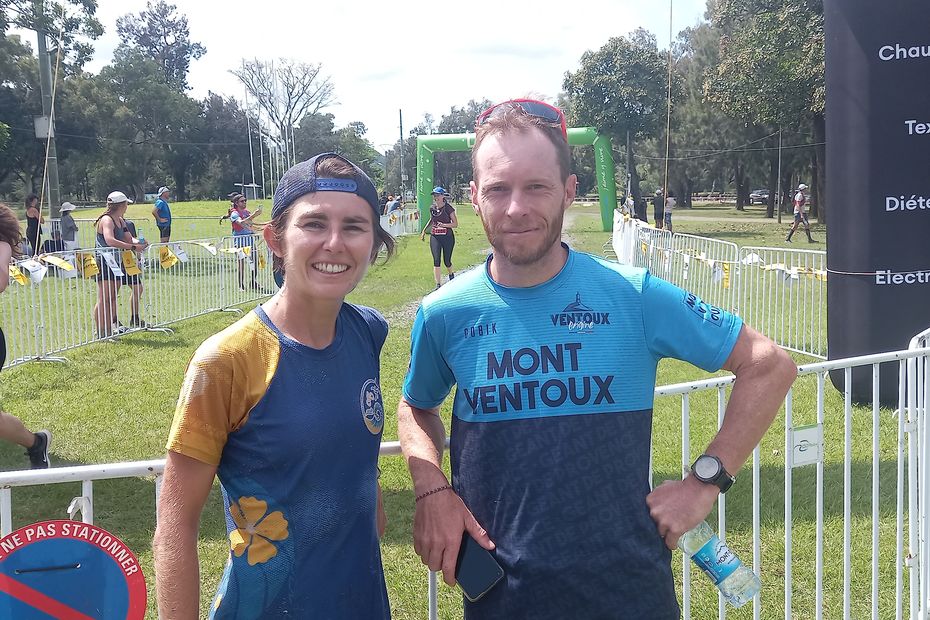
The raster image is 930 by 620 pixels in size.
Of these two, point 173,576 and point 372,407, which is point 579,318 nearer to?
point 372,407

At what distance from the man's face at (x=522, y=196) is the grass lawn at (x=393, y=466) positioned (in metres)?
2.31

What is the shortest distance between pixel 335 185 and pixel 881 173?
5.82m

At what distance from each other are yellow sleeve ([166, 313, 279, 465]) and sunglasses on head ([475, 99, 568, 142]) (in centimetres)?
79

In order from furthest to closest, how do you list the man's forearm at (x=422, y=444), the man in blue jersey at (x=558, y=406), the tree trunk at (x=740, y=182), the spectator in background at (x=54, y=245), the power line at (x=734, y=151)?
the tree trunk at (x=740, y=182)
the power line at (x=734, y=151)
the spectator in background at (x=54, y=245)
the man's forearm at (x=422, y=444)
the man in blue jersey at (x=558, y=406)

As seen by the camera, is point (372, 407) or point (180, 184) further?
point (180, 184)

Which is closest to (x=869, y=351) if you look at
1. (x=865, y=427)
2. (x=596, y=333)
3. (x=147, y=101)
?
(x=865, y=427)

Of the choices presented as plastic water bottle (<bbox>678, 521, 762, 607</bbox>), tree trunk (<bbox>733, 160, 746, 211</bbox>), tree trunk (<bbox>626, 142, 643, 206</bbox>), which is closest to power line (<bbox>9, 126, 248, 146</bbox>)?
tree trunk (<bbox>626, 142, 643, 206</bbox>)

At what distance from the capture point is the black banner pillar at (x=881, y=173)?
19.8 ft

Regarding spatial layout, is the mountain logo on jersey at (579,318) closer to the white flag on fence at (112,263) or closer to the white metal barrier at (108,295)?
the white metal barrier at (108,295)

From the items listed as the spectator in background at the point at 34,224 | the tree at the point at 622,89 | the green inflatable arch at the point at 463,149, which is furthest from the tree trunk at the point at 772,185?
the spectator in background at the point at 34,224

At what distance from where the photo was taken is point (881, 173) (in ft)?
20.3

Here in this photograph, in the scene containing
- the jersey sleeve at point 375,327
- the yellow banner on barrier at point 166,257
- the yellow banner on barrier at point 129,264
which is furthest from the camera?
the yellow banner on barrier at point 166,257

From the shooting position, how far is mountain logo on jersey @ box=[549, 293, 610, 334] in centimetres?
178

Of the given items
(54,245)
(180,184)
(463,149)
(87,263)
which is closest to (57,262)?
(87,263)
